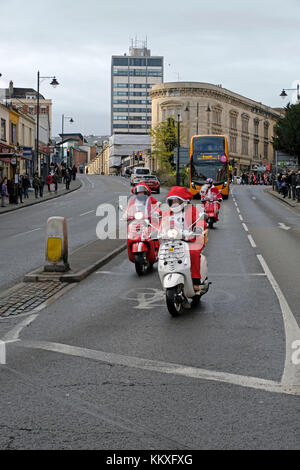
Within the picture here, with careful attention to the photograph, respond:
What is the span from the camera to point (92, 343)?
6.75 metres

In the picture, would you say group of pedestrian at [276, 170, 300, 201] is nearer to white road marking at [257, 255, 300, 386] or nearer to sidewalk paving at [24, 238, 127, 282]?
sidewalk paving at [24, 238, 127, 282]

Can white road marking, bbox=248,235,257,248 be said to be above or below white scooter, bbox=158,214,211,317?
below

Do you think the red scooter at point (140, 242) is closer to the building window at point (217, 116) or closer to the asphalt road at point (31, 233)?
the asphalt road at point (31, 233)

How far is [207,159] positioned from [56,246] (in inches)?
1200

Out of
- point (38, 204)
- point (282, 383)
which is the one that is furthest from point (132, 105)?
point (282, 383)

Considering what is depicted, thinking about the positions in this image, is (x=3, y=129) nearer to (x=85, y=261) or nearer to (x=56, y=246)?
(x=85, y=261)

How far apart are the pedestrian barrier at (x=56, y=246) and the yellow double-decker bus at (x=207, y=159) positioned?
29.8 metres

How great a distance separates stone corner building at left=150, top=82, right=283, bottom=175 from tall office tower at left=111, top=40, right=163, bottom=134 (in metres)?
48.2

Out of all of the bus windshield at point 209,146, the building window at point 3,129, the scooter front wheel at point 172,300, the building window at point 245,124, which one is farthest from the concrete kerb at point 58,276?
the building window at point 245,124

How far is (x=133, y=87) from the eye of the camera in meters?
165

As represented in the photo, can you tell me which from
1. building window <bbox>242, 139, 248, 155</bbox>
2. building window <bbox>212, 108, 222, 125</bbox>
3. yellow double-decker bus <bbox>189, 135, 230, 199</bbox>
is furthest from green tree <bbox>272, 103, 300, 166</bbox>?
building window <bbox>242, 139, 248, 155</bbox>

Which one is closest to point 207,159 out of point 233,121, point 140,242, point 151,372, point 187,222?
point 140,242

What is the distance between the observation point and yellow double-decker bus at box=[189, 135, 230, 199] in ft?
133

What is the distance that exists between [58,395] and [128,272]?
24.5ft
